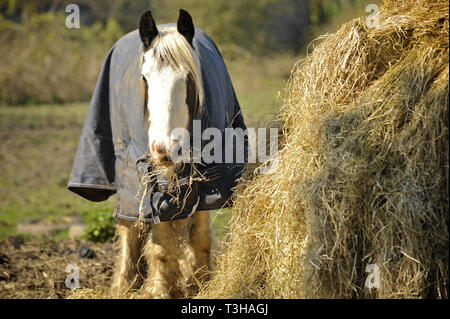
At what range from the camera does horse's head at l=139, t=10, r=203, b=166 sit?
10.1 ft

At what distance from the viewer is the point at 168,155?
306cm

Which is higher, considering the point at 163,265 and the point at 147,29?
the point at 147,29

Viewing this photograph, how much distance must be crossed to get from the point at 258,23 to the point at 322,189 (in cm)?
1462

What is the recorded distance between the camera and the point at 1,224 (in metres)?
5.90

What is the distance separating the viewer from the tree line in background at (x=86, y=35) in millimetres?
12234

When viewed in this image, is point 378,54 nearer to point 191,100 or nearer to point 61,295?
point 191,100

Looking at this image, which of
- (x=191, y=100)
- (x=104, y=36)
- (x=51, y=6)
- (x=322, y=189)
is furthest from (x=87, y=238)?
(x=51, y=6)

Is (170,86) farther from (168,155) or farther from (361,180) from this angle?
(361,180)

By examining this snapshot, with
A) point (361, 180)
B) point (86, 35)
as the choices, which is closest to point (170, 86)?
point (361, 180)

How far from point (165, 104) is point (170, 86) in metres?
0.12

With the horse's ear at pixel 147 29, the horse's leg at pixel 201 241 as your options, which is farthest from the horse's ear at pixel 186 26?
the horse's leg at pixel 201 241

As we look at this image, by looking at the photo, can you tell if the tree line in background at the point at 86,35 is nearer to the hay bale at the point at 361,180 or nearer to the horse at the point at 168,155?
the horse at the point at 168,155

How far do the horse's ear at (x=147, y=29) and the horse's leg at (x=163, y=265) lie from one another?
117 cm

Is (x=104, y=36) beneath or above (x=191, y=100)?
above
